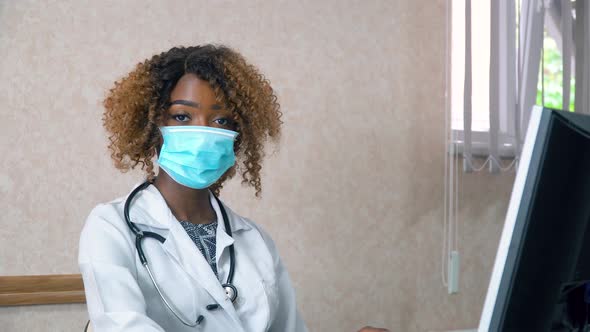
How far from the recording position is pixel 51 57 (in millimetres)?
1794

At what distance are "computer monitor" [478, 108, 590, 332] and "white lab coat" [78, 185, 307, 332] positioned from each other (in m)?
0.70

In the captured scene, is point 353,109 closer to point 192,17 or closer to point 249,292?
point 192,17

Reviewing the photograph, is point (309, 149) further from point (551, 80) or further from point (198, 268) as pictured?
point (551, 80)

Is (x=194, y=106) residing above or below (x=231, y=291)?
above

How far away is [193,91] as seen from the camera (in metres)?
1.44

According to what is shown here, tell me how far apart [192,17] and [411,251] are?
106cm

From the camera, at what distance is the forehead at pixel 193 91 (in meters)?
1.44

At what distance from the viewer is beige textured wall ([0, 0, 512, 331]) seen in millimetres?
1776

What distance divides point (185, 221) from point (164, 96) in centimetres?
29

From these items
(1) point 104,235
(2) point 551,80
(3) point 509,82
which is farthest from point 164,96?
(2) point 551,80

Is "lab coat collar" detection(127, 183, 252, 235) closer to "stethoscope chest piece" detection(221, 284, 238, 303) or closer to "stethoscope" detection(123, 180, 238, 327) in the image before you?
"stethoscope" detection(123, 180, 238, 327)

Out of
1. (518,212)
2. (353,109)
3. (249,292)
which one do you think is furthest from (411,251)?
(518,212)

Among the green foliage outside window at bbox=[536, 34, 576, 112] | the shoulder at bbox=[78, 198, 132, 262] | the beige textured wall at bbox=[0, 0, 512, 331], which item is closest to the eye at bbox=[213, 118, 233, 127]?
the shoulder at bbox=[78, 198, 132, 262]

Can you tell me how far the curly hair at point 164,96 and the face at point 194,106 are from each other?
1 cm
